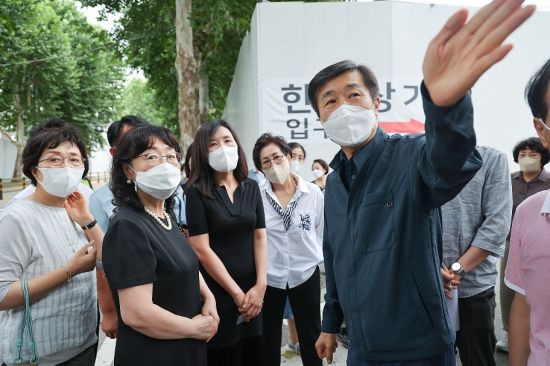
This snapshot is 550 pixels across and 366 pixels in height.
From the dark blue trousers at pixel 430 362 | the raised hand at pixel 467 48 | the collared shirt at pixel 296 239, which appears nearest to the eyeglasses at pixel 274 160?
the collared shirt at pixel 296 239

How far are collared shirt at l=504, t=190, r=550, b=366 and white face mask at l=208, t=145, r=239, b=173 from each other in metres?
1.77

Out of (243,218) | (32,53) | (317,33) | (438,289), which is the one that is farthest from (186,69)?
(32,53)

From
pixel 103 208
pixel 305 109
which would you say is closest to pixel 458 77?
pixel 103 208

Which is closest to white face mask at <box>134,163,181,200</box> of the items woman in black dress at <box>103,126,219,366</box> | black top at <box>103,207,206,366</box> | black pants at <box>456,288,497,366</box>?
woman in black dress at <box>103,126,219,366</box>

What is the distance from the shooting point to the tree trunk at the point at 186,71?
9672 mm

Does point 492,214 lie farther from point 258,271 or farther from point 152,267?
point 152,267

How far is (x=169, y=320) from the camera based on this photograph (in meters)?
1.72

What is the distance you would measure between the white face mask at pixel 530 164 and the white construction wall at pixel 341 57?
308 centimetres

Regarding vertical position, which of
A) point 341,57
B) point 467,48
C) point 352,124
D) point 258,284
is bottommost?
point 258,284

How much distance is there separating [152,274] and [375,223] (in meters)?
0.89

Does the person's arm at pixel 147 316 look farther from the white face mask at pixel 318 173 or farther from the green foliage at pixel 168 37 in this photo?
the green foliage at pixel 168 37

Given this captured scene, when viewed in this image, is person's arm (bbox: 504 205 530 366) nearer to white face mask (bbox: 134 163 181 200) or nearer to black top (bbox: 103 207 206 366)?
black top (bbox: 103 207 206 366)

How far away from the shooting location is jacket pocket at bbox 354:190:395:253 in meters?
1.48

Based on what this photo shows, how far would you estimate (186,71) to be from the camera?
991 centimetres
